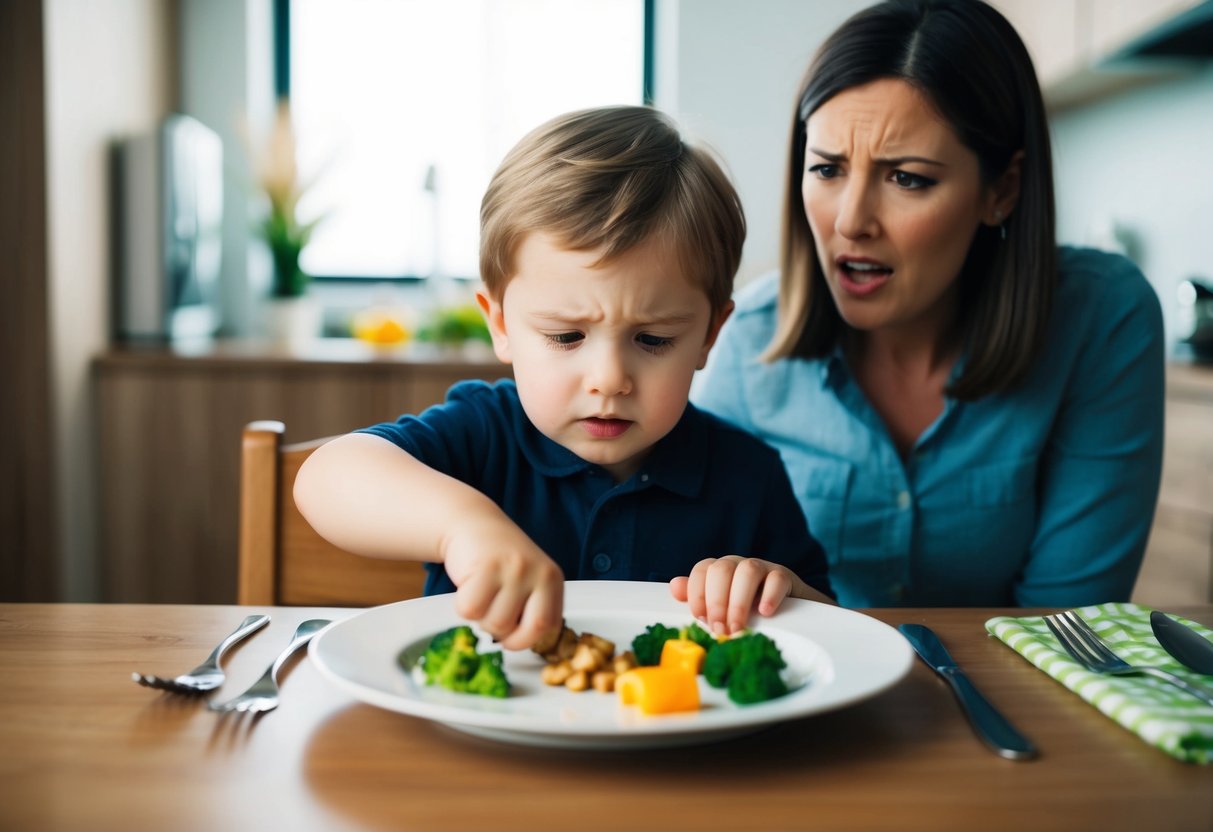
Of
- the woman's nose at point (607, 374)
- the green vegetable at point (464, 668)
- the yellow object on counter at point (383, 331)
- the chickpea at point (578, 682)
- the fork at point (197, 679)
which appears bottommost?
the fork at point (197, 679)

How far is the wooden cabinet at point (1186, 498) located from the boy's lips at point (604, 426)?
66.9 inches

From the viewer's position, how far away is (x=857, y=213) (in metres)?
1.32

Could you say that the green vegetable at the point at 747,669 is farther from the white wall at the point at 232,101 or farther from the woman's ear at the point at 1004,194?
the white wall at the point at 232,101

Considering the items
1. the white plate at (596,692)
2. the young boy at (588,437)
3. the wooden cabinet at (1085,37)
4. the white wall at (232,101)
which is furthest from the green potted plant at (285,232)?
the white plate at (596,692)

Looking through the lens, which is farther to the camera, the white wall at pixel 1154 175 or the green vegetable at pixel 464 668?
the white wall at pixel 1154 175

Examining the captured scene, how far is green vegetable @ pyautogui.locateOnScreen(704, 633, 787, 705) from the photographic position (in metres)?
0.66

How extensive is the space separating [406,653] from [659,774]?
0.75 ft

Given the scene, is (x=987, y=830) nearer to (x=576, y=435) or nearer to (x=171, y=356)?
(x=576, y=435)

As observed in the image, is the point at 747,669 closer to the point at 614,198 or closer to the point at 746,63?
the point at 614,198

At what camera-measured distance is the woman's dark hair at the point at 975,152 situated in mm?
1322

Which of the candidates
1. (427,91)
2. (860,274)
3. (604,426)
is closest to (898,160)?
(860,274)

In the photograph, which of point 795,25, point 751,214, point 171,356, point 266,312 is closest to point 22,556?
point 171,356

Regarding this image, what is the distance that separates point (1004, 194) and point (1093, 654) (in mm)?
807

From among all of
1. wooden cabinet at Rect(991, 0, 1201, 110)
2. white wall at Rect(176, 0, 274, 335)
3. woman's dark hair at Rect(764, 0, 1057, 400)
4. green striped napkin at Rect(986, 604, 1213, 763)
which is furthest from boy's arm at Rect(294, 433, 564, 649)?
white wall at Rect(176, 0, 274, 335)
